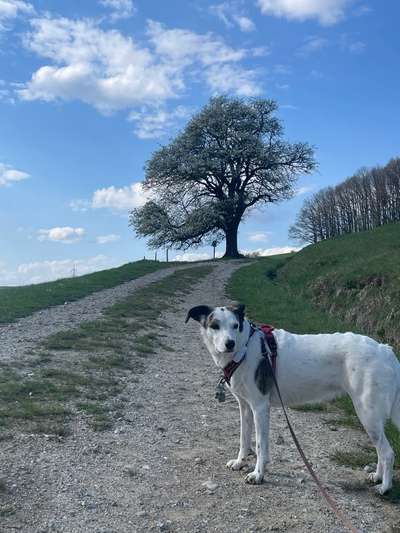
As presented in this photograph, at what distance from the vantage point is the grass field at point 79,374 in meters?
7.48

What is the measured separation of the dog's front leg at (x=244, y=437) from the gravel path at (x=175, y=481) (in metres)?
0.17

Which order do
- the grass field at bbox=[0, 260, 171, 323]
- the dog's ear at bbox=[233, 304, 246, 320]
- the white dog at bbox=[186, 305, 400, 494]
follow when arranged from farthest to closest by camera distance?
the grass field at bbox=[0, 260, 171, 323] → the dog's ear at bbox=[233, 304, 246, 320] → the white dog at bbox=[186, 305, 400, 494]

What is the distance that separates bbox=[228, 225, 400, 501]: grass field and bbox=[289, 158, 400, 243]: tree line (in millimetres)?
34918

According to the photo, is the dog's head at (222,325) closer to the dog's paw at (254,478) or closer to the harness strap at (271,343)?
the harness strap at (271,343)

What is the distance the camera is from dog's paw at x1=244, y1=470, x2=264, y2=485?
5.85 meters

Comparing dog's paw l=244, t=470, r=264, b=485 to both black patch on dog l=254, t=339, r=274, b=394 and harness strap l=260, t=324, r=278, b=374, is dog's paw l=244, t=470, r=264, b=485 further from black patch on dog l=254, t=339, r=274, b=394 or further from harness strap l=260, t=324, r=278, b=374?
harness strap l=260, t=324, r=278, b=374

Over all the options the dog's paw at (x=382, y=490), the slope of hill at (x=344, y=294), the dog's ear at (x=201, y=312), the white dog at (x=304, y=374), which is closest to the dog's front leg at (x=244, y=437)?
the white dog at (x=304, y=374)

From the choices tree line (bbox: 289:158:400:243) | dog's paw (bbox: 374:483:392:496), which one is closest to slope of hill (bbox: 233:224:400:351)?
dog's paw (bbox: 374:483:392:496)

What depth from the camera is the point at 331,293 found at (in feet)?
73.8

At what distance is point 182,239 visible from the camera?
54.7 m

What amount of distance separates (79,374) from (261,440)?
4.96 metres

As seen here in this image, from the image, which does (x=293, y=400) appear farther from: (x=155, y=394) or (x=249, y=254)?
(x=249, y=254)

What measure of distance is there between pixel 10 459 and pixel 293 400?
131 inches

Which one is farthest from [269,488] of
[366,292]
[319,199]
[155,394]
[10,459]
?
[319,199]
